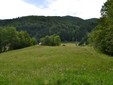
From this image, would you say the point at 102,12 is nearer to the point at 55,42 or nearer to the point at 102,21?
the point at 102,21

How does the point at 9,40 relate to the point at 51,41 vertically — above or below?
above

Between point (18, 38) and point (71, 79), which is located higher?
point (71, 79)

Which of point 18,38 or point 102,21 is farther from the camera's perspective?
point 18,38

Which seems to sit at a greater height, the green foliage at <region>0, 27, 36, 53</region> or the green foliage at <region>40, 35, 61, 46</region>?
the green foliage at <region>0, 27, 36, 53</region>

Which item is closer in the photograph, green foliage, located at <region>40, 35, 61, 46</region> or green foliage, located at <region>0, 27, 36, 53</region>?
green foliage, located at <region>0, 27, 36, 53</region>

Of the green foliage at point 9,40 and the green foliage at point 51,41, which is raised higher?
the green foliage at point 9,40

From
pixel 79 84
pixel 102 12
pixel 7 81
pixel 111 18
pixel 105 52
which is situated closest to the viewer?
A: pixel 79 84

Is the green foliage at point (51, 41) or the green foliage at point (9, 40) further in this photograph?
the green foliage at point (51, 41)

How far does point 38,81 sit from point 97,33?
169ft

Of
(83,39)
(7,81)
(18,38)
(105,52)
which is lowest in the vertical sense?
(83,39)

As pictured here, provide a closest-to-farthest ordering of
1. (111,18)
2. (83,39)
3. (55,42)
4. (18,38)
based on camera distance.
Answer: (111,18)
(18,38)
(55,42)
(83,39)

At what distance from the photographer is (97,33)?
63.2m

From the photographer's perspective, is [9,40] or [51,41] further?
[51,41]

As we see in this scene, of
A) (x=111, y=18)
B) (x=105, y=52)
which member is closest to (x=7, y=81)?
(x=111, y=18)
